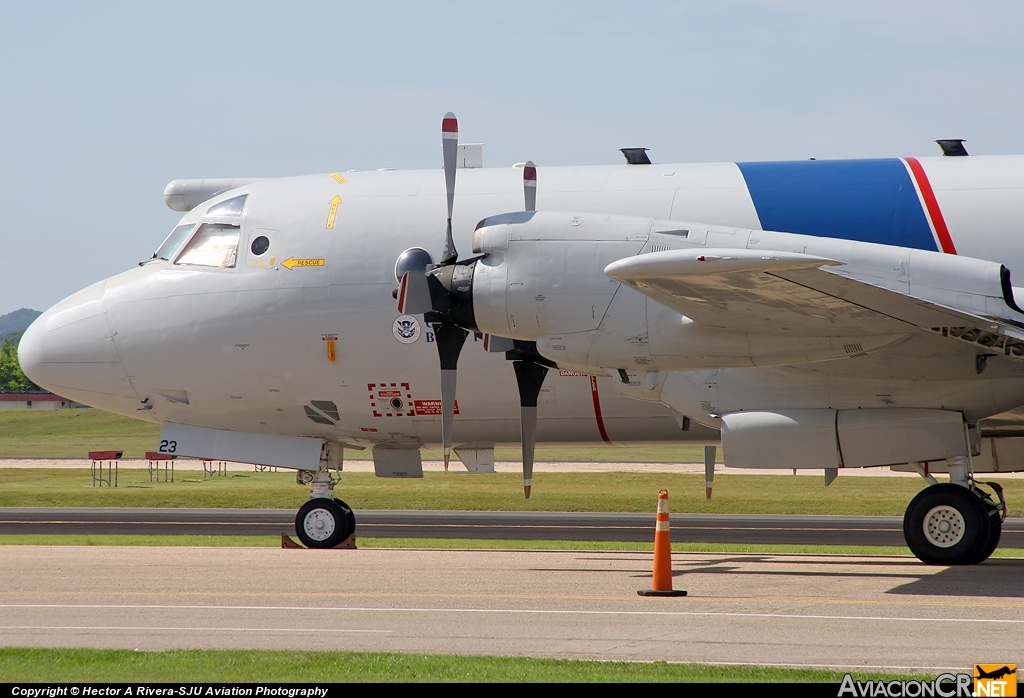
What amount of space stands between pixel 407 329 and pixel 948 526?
7463mm

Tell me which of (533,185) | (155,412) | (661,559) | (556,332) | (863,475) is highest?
(533,185)

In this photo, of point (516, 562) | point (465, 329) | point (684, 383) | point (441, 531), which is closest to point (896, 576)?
point (684, 383)

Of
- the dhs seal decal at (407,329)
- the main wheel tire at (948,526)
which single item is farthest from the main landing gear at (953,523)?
the dhs seal decal at (407,329)

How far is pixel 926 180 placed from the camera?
14312 millimetres

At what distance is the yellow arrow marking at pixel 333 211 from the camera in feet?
52.7

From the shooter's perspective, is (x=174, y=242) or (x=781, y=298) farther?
(x=174, y=242)

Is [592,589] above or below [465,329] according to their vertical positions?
below

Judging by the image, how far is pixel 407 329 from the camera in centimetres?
1562

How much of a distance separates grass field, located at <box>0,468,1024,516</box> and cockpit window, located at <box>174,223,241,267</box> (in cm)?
1488

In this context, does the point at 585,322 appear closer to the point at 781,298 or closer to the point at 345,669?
the point at 781,298

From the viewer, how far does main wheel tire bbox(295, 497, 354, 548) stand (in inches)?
651

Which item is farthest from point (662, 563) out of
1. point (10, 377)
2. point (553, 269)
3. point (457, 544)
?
point (10, 377)

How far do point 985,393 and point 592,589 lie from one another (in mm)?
5311

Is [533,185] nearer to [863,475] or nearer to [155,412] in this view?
[155,412]
